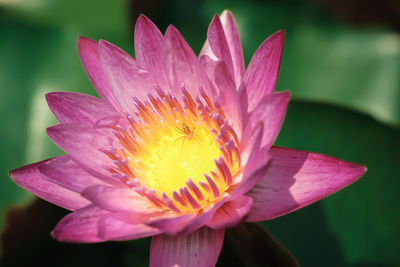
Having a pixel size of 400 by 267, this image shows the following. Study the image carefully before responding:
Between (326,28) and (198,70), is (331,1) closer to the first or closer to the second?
(326,28)

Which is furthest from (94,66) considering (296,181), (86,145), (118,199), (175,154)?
(296,181)

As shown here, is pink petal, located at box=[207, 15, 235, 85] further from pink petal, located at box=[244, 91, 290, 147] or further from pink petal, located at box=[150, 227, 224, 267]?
pink petal, located at box=[150, 227, 224, 267]

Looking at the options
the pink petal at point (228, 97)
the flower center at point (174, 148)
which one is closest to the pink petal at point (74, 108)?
the flower center at point (174, 148)

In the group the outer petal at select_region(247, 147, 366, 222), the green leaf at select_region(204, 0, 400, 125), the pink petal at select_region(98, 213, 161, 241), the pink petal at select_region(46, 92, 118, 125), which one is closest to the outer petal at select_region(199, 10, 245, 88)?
the outer petal at select_region(247, 147, 366, 222)

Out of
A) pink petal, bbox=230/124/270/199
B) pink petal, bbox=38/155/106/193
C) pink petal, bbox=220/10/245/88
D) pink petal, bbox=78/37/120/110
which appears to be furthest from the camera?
pink petal, bbox=78/37/120/110

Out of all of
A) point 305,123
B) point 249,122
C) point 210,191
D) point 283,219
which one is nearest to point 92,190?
point 210,191

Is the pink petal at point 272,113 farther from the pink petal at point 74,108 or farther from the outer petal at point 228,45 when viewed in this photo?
the pink petal at point 74,108
